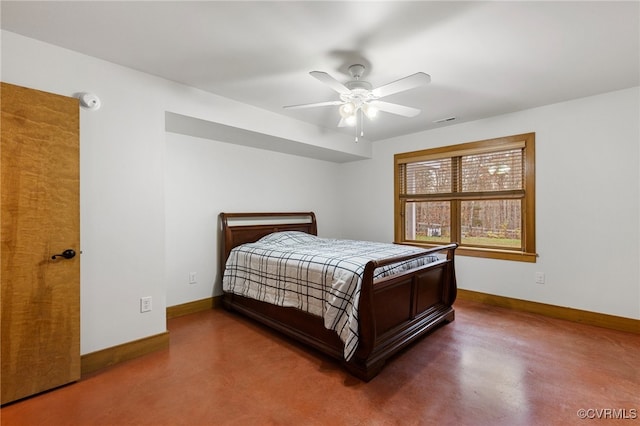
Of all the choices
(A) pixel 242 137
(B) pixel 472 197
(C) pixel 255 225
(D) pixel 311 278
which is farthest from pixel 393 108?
(C) pixel 255 225

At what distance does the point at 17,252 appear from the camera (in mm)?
1854

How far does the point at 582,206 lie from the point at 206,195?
427 cm

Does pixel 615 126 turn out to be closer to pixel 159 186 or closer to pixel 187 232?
pixel 159 186

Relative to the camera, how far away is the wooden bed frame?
6.79ft

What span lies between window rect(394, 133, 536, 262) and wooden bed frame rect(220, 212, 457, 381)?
43.5 inches

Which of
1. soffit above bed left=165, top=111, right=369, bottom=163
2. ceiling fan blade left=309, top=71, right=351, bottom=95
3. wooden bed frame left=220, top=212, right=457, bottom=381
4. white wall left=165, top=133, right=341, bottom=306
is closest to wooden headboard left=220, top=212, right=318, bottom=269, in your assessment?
wooden bed frame left=220, top=212, right=457, bottom=381

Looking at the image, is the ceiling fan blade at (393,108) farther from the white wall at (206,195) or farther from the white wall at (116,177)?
the white wall at (206,195)

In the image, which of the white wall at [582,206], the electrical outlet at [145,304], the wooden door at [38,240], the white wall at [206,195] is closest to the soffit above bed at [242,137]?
the white wall at [206,195]

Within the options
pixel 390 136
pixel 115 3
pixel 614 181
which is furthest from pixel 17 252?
pixel 614 181

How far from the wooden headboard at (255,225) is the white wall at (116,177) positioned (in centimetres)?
113

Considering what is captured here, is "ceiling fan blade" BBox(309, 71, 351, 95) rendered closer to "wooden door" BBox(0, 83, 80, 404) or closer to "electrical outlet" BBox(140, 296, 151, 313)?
"wooden door" BBox(0, 83, 80, 404)

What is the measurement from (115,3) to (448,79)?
254 cm

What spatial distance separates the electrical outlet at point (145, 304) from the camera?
2.47 meters

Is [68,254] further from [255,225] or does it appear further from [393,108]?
[393,108]
